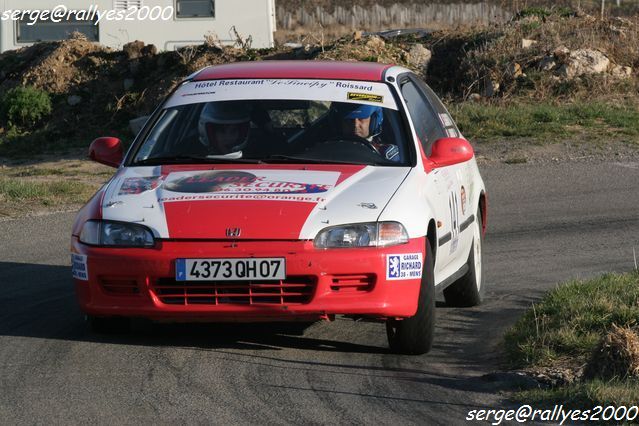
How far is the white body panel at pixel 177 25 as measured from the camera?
23953 millimetres

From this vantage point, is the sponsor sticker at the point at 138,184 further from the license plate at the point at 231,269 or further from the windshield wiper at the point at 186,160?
the license plate at the point at 231,269

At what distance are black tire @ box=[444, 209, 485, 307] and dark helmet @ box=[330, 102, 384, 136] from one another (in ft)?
3.63

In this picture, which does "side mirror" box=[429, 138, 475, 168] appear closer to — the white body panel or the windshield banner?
the windshield banner

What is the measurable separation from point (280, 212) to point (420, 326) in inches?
36.7

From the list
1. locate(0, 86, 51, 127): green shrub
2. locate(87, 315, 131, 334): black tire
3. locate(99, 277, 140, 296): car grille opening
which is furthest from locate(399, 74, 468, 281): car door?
locate(0, 86, 51, 127): green shrub

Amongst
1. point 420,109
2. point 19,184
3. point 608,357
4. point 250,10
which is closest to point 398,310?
point 608,357

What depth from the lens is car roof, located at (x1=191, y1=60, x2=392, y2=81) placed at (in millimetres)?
7586

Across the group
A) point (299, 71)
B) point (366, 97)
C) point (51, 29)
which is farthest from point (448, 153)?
point (51, 29)

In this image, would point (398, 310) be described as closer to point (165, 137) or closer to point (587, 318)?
point (587, 318)

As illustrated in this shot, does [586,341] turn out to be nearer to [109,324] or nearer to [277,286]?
[277,286]

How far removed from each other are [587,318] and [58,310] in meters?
3.26

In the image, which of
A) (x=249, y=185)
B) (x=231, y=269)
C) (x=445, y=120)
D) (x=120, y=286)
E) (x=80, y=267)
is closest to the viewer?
(x=231, y=269)

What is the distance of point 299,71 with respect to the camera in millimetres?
7664

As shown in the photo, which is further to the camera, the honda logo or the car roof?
the car roof
